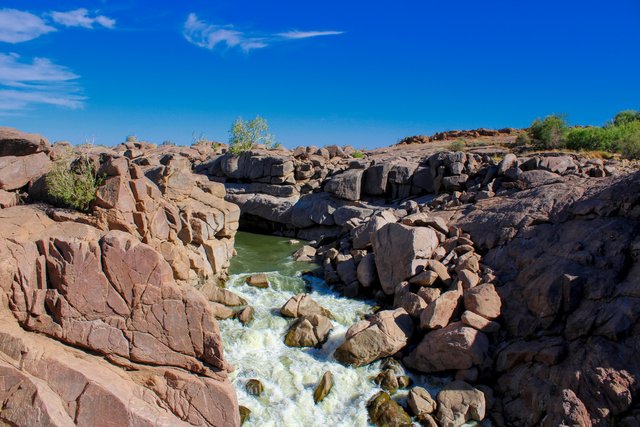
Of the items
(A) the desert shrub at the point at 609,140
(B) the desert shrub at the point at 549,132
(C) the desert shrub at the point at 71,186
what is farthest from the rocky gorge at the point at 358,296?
(B) the desert shrub at the point at 549,132

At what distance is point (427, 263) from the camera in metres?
18.7

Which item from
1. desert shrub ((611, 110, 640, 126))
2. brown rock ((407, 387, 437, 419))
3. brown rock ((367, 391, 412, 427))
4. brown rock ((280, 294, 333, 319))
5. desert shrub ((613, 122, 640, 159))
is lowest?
brown rock ((367, 391, 412, 427))

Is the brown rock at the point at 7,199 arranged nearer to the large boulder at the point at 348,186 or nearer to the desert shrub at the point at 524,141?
the large boulder at the point at 348,186

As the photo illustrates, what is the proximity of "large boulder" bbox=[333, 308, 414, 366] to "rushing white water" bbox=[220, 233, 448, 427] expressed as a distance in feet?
0.90

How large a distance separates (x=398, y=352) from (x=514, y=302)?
4228mm

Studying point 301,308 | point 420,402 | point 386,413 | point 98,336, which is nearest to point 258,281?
point 301,308

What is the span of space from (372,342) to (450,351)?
2.30m

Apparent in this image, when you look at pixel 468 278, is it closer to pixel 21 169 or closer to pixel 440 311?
pixel 440 311

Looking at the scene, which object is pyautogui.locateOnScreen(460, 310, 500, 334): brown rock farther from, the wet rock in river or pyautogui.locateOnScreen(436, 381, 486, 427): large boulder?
the wet rock in river

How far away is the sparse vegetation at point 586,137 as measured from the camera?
32222 mm

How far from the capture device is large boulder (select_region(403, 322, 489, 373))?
14047mm

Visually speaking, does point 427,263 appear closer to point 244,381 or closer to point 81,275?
point 244,381

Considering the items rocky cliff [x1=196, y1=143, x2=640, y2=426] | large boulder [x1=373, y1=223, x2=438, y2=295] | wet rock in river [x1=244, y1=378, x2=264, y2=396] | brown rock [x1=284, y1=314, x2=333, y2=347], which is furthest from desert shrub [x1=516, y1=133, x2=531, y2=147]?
wet rock in river [x1=244, y1=378, x2=264, y2=396]

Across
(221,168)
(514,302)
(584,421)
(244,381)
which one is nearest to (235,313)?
(244,381)
